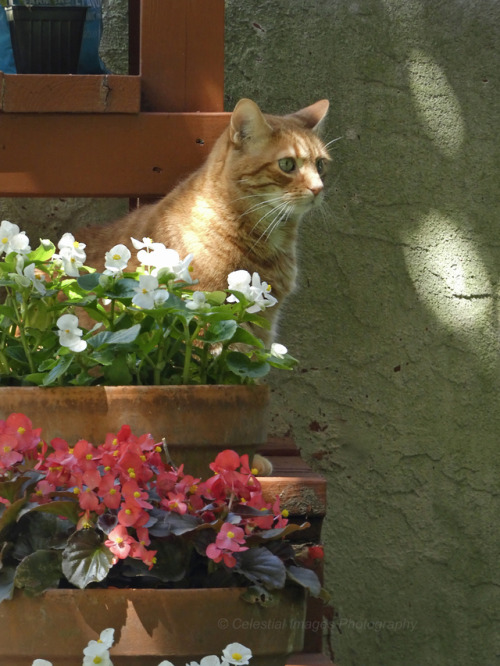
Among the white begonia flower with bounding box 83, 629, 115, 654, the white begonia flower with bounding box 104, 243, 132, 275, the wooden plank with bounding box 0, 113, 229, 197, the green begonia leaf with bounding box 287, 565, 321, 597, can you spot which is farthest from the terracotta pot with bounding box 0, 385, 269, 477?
the wooden plank with bounding box 0, 113, 229, 197

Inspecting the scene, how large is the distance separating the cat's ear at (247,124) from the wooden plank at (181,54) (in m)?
0.13

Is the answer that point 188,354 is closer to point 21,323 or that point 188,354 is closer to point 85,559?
point 21,323

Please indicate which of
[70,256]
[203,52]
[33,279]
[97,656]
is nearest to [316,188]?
[203,52]

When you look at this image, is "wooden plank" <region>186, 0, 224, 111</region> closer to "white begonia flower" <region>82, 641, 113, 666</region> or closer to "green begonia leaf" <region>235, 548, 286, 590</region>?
"green begonia leaf" <region>235, 548, 286, 590</region>

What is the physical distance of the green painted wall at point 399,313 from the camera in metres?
2.89

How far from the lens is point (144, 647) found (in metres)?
1.24

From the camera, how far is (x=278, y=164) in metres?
2.71

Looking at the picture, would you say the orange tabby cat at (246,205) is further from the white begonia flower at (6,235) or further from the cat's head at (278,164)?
the white begonia flower at (6,235)

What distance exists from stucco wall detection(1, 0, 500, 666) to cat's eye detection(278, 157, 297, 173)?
0.28m

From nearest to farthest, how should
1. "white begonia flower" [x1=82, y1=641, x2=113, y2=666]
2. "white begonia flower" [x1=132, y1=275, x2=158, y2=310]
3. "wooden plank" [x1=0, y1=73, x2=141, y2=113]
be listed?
"white begonia flower" [x1=82, y1=641, x2=113, y2=666] → "white begonia flower" [x1=132, y1=275, x2=158, y2=310] → "wooden plank" [x1=0, y1=73, x2=141, y2=113]

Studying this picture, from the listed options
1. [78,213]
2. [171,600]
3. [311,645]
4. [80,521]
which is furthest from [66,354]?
[78,213]

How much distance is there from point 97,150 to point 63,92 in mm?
166

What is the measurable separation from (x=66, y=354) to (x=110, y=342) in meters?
0.11

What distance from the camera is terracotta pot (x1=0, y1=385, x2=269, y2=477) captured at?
61.2 inches
